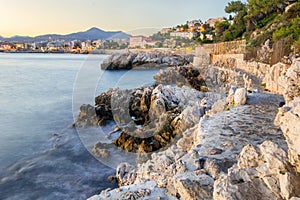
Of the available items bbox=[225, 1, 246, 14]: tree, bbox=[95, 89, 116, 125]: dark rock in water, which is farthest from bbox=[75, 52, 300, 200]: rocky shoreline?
bbox=[225, 1, 246, 14]: tree

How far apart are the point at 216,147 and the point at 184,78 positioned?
19.9 metres

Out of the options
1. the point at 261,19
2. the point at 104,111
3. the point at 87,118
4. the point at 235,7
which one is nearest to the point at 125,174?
the point at 87,118

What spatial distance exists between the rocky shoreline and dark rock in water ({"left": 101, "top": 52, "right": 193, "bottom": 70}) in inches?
1443

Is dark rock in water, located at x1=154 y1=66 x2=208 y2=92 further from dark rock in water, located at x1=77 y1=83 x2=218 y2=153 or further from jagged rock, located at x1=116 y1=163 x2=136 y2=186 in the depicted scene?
jagged rock, located at x1=116 y1=163 x2=136 y2=186

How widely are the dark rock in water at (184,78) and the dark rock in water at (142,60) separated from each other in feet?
67.6

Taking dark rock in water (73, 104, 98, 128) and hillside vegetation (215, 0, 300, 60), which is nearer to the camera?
dark rock in water (73, 104, 98, 128)

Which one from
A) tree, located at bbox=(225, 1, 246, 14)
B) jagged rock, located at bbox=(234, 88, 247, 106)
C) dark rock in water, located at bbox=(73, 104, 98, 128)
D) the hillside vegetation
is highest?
tree, located at bbox=(225, 1, 246, 14)

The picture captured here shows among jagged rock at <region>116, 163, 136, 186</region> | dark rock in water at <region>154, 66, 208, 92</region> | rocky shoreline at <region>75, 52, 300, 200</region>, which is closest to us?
rocky shoreline at <region>75, 52, 300, 200</region>

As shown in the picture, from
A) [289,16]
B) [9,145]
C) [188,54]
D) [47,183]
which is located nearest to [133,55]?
[188,54]

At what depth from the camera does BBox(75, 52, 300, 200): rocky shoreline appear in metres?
2.62

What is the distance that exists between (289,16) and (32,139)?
2530 centimetres

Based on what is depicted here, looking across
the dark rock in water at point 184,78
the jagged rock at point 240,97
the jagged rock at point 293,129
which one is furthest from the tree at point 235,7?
the jagged rock at point 293,129

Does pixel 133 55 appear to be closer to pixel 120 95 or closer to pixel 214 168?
pixel 120 95

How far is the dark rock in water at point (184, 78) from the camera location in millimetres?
21125
